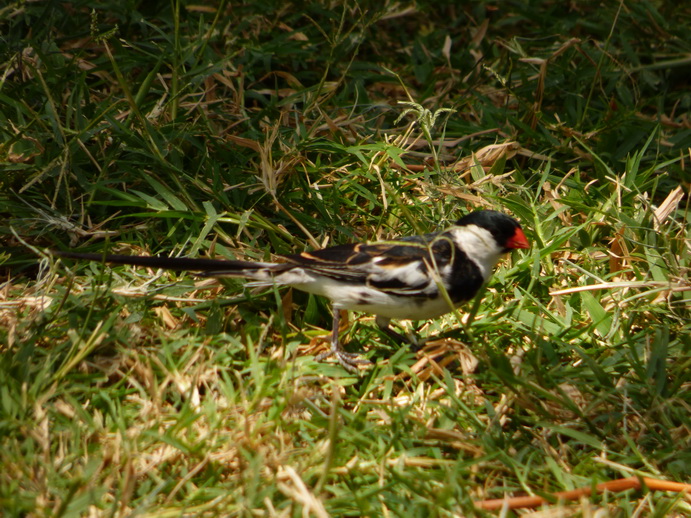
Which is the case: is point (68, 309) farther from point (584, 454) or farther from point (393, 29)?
point (393, 29)

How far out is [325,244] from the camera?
4047 millimetres

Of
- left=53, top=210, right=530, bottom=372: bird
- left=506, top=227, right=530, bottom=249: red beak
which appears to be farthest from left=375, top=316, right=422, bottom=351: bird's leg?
left=506, top=227, right=530, bottom=249: red beak

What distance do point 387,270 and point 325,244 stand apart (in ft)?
2.11

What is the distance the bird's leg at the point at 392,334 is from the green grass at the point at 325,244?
0.19 ft

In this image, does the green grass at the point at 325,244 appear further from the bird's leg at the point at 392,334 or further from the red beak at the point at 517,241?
the red beak at the point at 517,241

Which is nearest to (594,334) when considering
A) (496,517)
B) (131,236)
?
(496,517)

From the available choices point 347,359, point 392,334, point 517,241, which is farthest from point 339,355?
point 517,241

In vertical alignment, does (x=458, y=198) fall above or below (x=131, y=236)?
above

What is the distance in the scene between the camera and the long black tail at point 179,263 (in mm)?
3312

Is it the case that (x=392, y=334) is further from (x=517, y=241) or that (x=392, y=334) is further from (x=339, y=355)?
(x=517, y=241)

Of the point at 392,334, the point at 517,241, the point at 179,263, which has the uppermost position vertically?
the point at 517,241

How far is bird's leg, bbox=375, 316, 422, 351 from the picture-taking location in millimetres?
3578

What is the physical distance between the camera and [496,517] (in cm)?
267

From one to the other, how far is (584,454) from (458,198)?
1.62 metres
